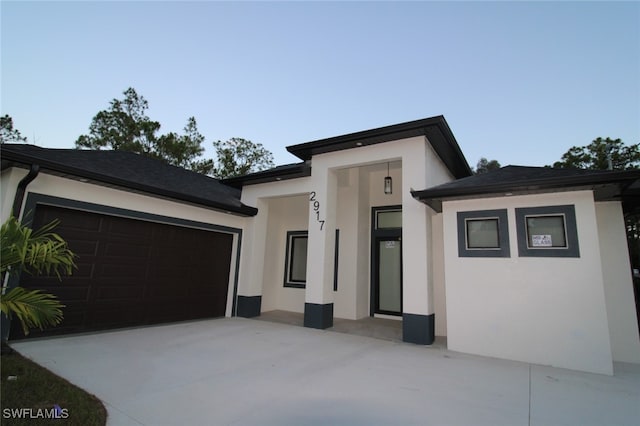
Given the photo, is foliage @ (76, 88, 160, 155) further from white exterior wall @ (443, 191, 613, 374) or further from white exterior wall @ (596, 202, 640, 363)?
white exterior wall @ (596, 202, 640, 363)

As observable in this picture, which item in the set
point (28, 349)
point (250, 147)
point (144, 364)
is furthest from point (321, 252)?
point (250, 147)

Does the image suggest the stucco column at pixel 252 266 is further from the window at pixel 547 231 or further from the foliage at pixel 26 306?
the window at pixel 547 231

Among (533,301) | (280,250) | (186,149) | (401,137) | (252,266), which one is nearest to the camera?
(533,301)

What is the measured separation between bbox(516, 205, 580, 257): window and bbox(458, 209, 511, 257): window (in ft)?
0.75

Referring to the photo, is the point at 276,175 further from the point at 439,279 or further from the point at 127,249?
the point at 439,279

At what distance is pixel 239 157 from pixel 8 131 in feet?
44.8

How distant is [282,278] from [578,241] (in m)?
7.23

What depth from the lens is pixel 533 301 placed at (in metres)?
4.67

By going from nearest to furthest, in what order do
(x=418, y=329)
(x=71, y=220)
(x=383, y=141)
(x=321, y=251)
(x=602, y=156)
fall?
(x=71, y=220) < (x=418, y=329) < (x=383, y=141) < (x=321, y=251) < (x=602, y=156)

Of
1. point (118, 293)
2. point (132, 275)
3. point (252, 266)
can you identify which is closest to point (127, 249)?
point (132, 275)

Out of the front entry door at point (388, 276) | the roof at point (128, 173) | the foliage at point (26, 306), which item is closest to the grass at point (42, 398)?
the foliage at point (26, 306)

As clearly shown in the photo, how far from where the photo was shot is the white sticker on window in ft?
15.5

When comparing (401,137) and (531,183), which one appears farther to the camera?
(401,137)

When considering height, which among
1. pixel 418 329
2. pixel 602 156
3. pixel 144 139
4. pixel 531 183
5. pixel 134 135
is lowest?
pixel 418 329
